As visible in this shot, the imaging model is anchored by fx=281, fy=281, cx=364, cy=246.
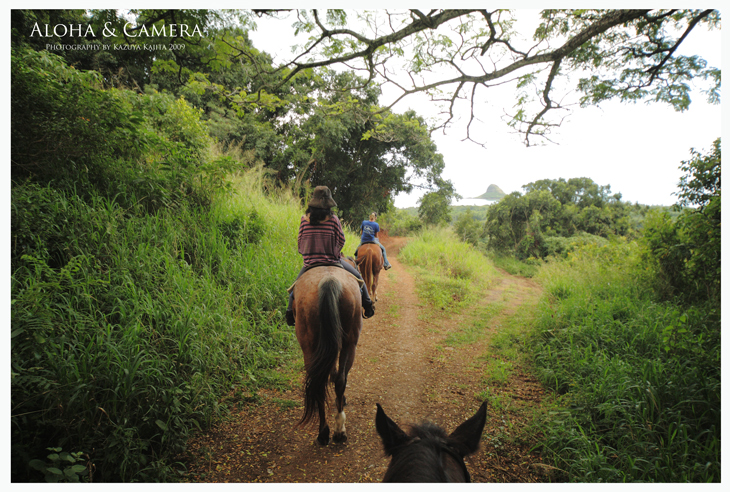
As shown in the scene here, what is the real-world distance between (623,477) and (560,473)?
0.40 meters

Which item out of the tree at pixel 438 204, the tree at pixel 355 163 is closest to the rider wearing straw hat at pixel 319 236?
the tree at pixel 355 163

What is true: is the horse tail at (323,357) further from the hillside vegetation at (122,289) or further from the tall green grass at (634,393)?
the tall green grass at (634,393)

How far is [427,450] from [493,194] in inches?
816

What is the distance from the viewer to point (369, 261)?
6.29m

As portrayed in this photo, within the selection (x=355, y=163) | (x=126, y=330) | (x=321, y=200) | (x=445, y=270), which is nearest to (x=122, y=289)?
(x=126, y=330)

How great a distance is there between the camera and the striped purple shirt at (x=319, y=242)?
3010 millimetres

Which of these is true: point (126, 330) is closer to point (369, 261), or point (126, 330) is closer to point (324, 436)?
point (324, 436)

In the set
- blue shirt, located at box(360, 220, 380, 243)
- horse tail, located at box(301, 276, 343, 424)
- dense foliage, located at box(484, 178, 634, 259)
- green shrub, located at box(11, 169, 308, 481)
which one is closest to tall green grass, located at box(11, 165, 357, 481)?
green shrub, located at box(11, 169, 308, 481)

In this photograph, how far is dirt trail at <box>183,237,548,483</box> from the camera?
2.17 metres

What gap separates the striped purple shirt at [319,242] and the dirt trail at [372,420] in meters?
1.52

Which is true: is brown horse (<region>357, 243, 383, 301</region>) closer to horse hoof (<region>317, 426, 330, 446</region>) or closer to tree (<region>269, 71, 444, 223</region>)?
horse hoof (<region>317, 426, 330, 446</region>)

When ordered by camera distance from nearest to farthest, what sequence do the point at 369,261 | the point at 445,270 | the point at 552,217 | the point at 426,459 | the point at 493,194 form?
the point at 426,459 < the point at 369,261 < the point at 445,270 < the point at 552,217 < the point at 493,194

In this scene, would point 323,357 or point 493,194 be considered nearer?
point 323,357

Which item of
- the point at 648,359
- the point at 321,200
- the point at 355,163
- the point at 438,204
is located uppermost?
the point at 355,163
